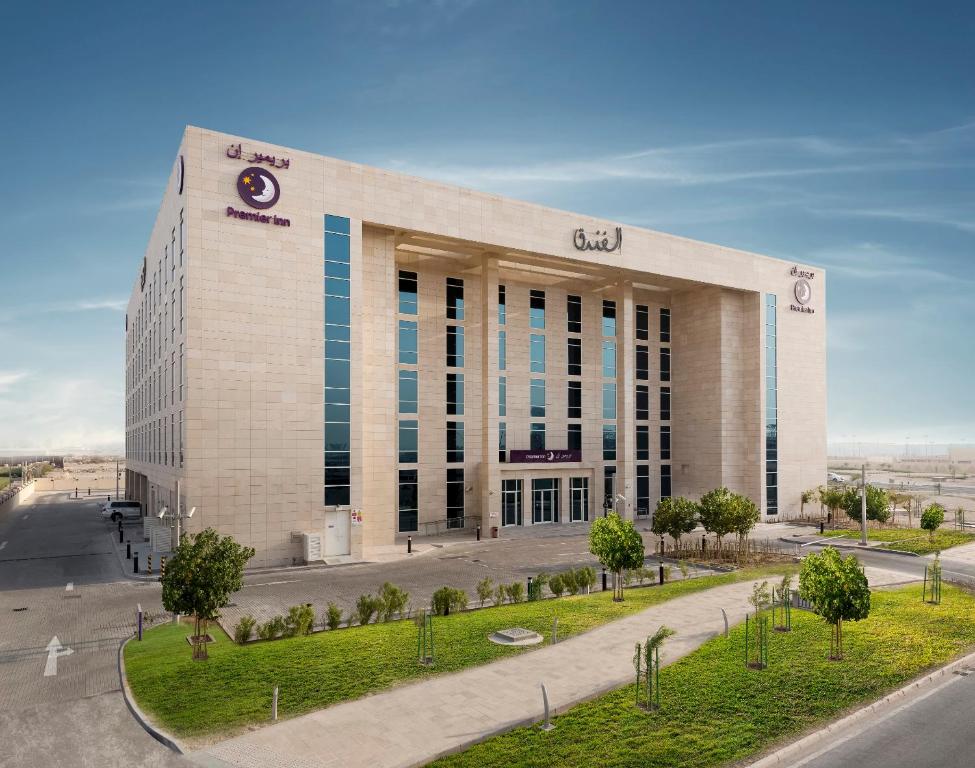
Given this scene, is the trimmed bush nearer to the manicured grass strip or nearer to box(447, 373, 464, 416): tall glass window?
the manicured grass strip

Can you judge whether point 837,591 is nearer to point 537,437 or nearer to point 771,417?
point 537,437

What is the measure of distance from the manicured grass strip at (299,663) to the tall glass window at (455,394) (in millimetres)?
28560

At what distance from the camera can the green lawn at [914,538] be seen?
46.2m

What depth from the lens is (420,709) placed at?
17.6 m

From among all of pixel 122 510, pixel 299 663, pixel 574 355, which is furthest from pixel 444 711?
pixel 122 510

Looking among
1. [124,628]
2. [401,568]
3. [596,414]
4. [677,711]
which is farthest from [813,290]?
[124,628]

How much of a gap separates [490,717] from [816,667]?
10623mm

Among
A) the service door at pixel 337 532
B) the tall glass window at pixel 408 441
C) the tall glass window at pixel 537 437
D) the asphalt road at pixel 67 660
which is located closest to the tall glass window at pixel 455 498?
the tall glass window at pixel 408 441

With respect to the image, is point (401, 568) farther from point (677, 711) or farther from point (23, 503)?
point (23, 503)

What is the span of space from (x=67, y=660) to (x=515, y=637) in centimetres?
1489

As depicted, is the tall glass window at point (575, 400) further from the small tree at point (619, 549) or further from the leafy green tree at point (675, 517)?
the small tree at point (619, 549)

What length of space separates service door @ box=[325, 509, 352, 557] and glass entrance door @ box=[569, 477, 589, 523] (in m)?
24.8

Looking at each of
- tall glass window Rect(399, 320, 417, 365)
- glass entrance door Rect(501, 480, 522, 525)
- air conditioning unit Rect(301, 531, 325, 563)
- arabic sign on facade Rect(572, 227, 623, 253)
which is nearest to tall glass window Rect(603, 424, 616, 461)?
glass entrance door Rect(501, 480, 522, 525)

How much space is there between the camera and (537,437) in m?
60.7
